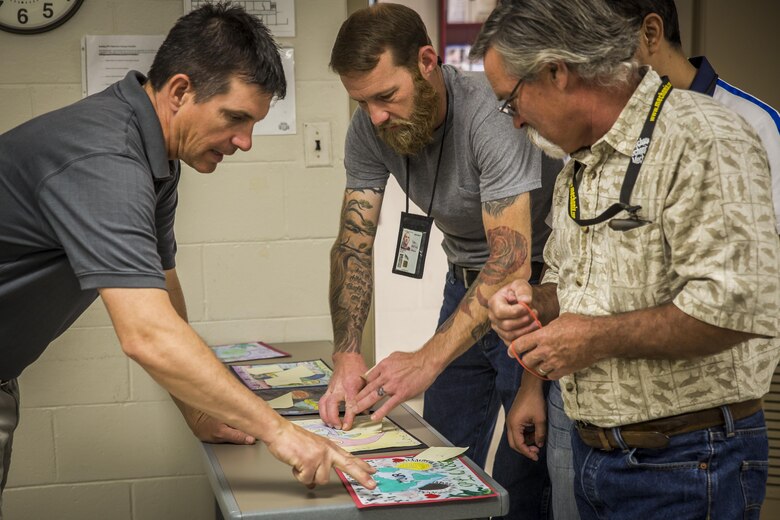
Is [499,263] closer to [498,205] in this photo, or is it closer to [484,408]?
[498,205]

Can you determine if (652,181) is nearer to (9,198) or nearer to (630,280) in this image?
(630,280)

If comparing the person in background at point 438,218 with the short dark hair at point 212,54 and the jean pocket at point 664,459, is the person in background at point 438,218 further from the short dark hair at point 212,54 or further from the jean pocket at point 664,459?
the jean pocket at point 664,459

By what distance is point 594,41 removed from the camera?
1.24m

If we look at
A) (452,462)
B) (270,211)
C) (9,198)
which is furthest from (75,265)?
(270,211)

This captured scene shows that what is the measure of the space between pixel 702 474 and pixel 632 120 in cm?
53

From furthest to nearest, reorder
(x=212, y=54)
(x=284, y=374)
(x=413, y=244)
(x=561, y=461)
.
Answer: (x=284, y=374), (x=413, y=244), (x=561, y=461), (x=212, y=54)

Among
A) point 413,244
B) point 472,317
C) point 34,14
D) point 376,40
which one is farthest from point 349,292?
point 34,14

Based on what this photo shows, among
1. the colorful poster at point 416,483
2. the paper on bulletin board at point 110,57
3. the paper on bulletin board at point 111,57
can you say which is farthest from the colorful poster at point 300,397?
the paper on bulletin board at point 110,57

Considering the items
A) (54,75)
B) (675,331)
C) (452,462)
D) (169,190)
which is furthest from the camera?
(54,75)

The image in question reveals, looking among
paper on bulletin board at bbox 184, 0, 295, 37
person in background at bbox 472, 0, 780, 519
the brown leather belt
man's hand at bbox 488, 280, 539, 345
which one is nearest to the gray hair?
person in background at bbox 472, 0, 780, 519

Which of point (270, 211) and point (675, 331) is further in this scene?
point (270, 211)

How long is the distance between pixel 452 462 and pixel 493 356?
60 cm

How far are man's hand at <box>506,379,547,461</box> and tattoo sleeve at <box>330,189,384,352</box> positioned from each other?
0.45 m

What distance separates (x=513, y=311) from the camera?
1391 mm
